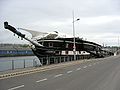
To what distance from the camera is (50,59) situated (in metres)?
39.2

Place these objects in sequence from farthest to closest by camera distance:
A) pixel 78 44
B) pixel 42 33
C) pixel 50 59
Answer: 1. pixel 78 44
2. pixel 42 33
3. pixel 50 59

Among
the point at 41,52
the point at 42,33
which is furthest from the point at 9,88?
the point at 42,33

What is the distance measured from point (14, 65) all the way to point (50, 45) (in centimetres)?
3383

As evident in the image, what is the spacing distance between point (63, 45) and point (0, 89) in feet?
176

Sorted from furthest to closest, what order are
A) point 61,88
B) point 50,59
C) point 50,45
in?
1. point 50,45
2. point 50,59
3. point 61,88

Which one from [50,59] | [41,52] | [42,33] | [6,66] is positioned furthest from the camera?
[42,33]

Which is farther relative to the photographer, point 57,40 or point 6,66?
point 57,40

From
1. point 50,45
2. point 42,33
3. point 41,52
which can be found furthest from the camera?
point 42,33

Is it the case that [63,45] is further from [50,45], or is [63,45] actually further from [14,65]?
[14,65]

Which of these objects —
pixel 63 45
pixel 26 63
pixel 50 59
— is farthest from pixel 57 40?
pixel 26 63

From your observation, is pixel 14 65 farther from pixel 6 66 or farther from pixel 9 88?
pixel 9 88

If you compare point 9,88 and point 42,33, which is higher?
point 42,33

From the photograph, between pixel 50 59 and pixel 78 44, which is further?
pixel 78 44

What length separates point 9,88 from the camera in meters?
12.1
